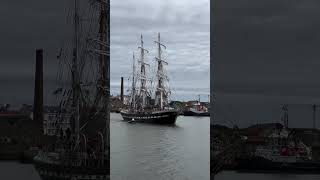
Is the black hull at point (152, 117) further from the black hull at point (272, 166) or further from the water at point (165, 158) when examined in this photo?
the black hull at point (272, 166)

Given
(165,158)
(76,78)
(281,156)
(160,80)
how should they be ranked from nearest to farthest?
(281,156), (76,78), (165,158), (160,80)

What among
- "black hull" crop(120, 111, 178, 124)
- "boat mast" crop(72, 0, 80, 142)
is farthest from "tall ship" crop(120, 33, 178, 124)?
"boat mast" crop(72, 0, 80, 142)

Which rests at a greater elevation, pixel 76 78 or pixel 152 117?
pixel 76 78

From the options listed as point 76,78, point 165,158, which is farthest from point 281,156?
point 165,158

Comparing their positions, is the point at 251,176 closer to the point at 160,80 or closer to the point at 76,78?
the point at 76,78

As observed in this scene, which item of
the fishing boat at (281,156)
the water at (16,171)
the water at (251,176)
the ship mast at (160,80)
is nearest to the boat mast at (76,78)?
the water at (16,171)

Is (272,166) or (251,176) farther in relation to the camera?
(272,166)

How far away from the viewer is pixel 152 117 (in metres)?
27.7

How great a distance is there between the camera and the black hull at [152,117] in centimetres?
2702

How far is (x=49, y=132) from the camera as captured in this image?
7641 millimetres

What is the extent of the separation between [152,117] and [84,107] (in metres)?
19.9

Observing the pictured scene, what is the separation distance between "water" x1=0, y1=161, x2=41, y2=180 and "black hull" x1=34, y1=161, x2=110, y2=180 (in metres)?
0.09

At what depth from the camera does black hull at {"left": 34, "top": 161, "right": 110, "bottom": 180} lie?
7.47 meters

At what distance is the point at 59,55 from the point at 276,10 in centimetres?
315
